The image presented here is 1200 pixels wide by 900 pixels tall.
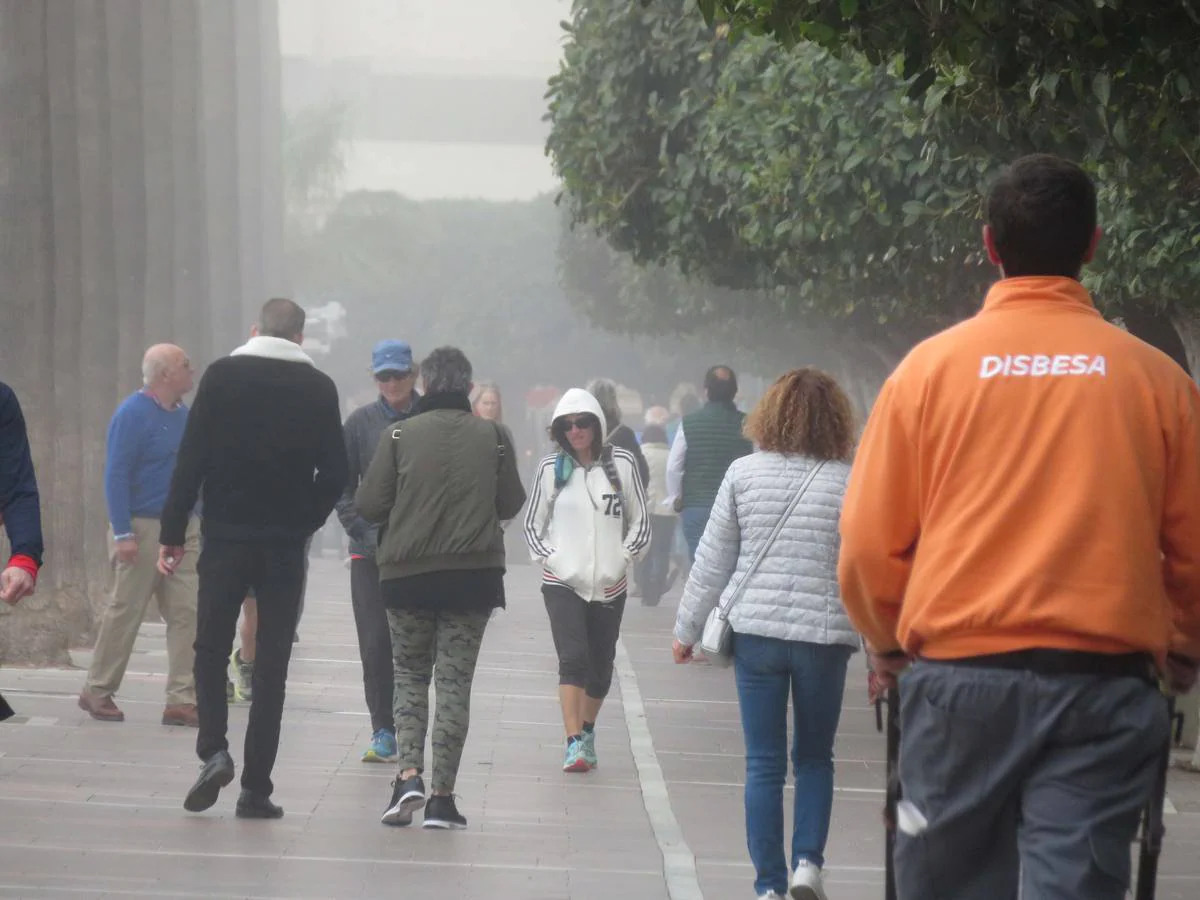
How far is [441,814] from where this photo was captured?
8656 millimetres

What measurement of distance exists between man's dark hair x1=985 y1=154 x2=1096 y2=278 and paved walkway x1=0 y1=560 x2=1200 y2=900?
365cm

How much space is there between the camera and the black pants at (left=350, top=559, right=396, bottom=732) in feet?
33.4

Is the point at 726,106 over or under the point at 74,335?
over

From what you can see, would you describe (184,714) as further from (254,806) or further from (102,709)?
(254,806)

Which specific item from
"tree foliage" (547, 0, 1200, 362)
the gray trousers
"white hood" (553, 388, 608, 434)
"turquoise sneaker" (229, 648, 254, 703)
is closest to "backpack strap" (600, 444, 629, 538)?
"white hood" (553, 388, 608, 434)

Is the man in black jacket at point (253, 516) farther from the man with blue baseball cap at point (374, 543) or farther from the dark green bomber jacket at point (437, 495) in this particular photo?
the man with blue baseball cap at point (374, 543)

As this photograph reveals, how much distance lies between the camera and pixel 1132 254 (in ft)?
36.9

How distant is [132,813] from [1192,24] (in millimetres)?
4791

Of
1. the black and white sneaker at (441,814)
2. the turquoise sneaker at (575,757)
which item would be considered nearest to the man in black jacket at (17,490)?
the black and white sneaker at (441,814)

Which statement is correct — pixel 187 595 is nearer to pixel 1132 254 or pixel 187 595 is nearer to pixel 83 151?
pixel 1132 254

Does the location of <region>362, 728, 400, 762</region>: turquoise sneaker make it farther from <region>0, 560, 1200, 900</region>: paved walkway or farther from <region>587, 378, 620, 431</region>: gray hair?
<region>587, 378, 620, 431</region>: gray hair

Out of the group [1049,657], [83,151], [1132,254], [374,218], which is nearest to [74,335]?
[83,151]

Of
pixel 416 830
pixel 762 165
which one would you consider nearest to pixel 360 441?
pixel 416 830

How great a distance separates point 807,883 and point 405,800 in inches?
82.0
